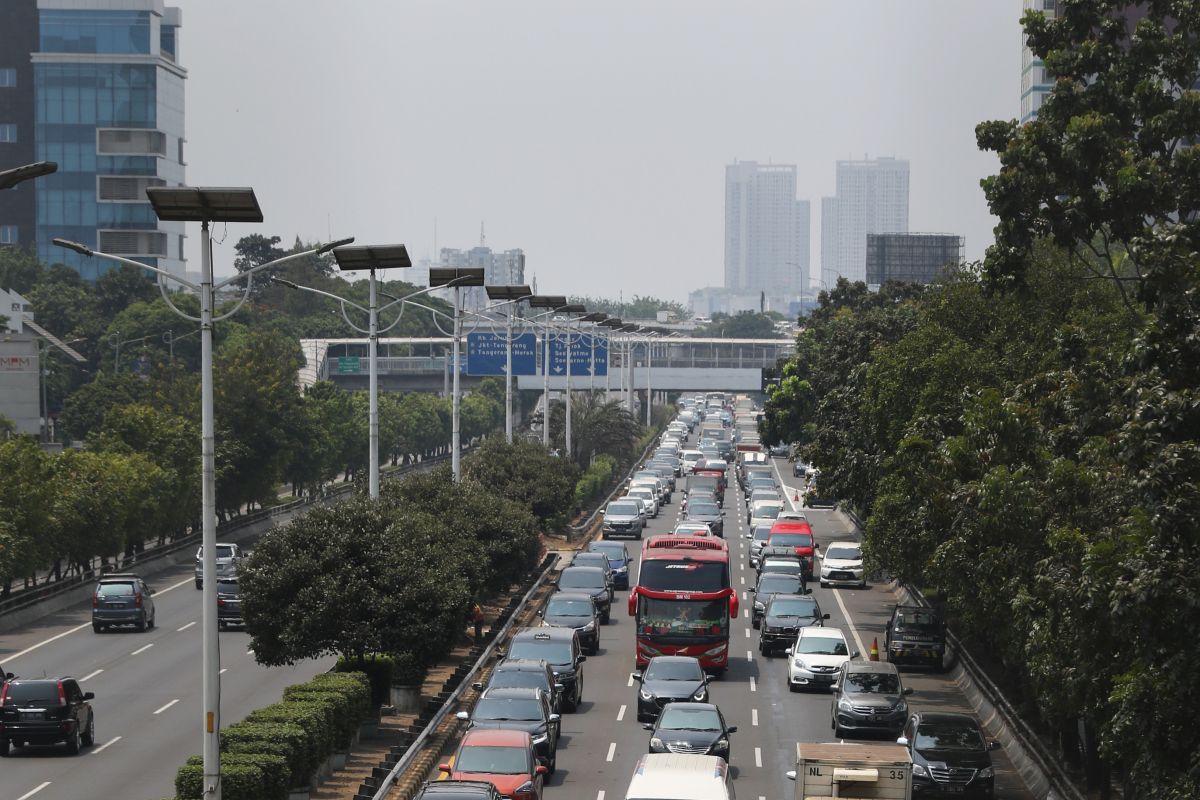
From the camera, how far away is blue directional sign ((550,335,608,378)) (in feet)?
325

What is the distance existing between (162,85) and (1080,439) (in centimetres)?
14108

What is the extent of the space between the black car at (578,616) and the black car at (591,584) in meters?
4.21

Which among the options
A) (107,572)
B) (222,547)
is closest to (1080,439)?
(222,547)

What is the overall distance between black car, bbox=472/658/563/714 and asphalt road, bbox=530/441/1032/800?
98cm

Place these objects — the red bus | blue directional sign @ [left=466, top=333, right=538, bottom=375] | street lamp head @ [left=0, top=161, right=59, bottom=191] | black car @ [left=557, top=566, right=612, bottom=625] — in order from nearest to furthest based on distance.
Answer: street lamp head @ [left=0, top=161, right=59, bottom=191]
the red bus
black car @ [left=557, top=566, right=612, bottom=625]
blue directional sign @ [left=466, top=333, right=538, bottom=375]

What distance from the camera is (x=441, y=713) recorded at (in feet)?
106

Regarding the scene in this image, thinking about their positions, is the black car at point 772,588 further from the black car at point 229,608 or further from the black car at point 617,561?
the black car at point 229,608

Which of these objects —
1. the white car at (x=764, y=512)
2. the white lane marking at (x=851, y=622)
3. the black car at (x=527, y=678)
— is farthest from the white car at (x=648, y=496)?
the black car at (x=527, y=678)

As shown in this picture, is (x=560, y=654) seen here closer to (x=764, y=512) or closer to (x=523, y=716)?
(x=523, y=716)

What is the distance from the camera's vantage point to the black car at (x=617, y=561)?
191 feet

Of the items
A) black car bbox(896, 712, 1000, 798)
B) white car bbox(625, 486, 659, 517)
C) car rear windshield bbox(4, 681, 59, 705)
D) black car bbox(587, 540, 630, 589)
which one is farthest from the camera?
white car bbox(625, 486, 659, 517)

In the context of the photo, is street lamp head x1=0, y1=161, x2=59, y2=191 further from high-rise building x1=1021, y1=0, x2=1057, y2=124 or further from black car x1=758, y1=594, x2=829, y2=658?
high-rise building x1=1021, y1=0, x2=1057, y2=124

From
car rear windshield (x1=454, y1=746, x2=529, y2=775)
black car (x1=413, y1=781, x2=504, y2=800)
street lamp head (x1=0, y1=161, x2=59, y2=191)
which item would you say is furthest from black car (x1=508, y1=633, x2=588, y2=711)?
street lamp head (x1=0, y1=161, x2=59, y2=191)

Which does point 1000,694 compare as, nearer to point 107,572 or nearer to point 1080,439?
point 1080,439
